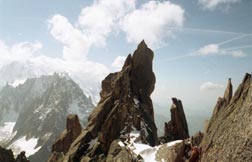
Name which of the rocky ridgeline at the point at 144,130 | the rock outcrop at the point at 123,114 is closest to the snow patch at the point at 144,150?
the rocky ridgeline at the point at 144,130

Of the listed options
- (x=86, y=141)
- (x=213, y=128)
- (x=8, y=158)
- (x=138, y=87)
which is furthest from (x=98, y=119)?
(x=8, y=158)

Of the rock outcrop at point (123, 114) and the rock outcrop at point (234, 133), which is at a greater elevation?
the rock outcrop at point (123, 114)

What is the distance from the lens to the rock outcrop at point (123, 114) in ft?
204

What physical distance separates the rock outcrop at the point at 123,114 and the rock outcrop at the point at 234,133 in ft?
101

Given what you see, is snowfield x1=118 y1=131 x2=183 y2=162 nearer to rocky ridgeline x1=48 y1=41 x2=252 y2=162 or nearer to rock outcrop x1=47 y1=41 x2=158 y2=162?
rocky ridgeline x1=48 y1=41 x2=252 y2=162

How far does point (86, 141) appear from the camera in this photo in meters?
65.3

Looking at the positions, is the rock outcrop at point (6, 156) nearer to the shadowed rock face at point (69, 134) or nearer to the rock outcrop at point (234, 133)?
the shadowed rock face at point (69, 134)

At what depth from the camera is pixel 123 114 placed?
66375 millimetres

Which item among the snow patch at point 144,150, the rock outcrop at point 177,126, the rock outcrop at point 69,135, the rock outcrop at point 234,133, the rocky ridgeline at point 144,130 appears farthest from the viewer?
the rock outcrop at point 69,135

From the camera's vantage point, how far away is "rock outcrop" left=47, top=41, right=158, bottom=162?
62.3 meters

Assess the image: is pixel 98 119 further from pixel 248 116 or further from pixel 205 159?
Answer: pixel 248 116

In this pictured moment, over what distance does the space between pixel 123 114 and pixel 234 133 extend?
42495mm

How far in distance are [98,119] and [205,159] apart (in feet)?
142

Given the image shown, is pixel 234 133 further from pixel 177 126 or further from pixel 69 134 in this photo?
pixel 69 134
